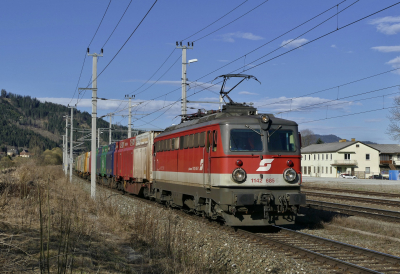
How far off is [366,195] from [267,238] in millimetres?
18375

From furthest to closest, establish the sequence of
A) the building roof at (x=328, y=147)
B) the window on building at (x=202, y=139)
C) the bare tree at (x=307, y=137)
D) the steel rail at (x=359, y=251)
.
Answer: the bare tree at (x=307, y=137)
the building roof at (x=328, y=147)
the window on building at (x=202, y=139)
the steel rail at (x=359, y=251)

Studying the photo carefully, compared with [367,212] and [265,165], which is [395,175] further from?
[265,165]

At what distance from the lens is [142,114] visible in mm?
41281

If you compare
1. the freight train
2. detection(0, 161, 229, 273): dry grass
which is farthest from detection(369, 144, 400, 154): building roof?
detection(0, 161, 229, 273): dry grass

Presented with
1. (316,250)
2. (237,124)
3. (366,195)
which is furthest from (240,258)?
(366,195)

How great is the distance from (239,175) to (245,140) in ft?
3.43

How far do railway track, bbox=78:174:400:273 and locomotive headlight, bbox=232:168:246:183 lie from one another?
1.47 metres

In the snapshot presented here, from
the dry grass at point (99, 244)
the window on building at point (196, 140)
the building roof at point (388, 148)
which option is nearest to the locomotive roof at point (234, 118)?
the window on building at point (196, 140)

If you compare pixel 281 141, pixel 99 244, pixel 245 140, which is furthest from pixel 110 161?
pixel 99 244

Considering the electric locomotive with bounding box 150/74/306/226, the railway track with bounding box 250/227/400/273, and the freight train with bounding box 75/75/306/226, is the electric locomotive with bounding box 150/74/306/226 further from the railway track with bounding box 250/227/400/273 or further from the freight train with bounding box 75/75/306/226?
the railway track with bounding box 250/227/400/273

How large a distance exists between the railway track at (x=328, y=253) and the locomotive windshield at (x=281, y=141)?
7.55 feet

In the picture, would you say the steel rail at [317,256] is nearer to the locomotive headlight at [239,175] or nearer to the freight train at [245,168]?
the freight train at [245,168]

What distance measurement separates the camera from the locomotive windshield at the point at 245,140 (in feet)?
39.4

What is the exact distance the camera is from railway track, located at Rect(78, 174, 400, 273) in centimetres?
826
